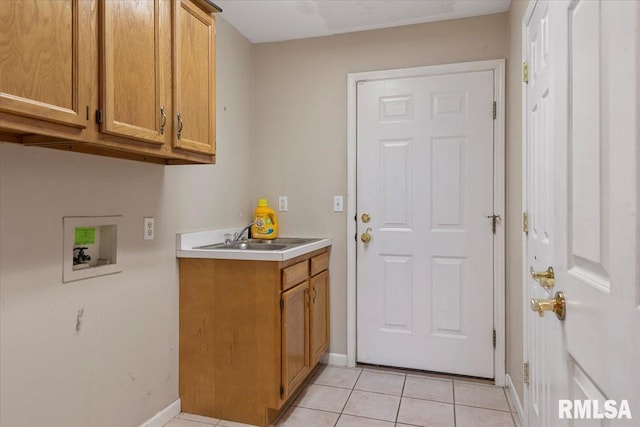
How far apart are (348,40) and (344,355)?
2.31 meters

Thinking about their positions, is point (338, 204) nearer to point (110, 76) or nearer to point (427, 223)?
point (427, 223)

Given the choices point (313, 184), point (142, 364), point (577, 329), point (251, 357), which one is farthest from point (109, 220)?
point (577, 329)

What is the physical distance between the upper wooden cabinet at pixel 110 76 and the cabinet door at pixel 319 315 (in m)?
1.11

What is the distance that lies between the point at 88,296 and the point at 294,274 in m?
1.00

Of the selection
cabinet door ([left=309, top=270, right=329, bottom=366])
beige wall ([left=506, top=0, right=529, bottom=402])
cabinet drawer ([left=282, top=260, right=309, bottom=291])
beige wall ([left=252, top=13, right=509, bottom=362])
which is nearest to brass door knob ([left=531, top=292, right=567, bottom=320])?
beige wall ([left=506, top=0, right=529, bottom=402])

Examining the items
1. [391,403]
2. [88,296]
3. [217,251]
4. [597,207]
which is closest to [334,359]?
[391,403]

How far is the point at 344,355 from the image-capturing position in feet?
9.27

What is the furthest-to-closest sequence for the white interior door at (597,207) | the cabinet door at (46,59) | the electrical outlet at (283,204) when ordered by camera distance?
1. the electrical outlet at (283,204)
2. the cabinet door at (46,59)
3. the white interior door at (597,207)

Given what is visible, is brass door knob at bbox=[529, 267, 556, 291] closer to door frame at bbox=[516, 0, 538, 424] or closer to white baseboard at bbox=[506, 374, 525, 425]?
door frame at bbox=[516, 0, 538, 424]

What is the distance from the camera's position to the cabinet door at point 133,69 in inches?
52.1

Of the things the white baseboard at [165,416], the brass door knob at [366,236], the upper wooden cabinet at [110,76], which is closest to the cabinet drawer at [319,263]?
the brass door knob at [366,236]

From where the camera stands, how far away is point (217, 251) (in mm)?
2076

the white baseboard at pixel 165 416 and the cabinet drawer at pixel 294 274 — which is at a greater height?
the cabinet drawer at pixel 294 274

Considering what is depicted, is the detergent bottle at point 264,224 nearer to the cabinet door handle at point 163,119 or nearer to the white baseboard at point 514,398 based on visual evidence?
the cabinet door handle at point 163,119
